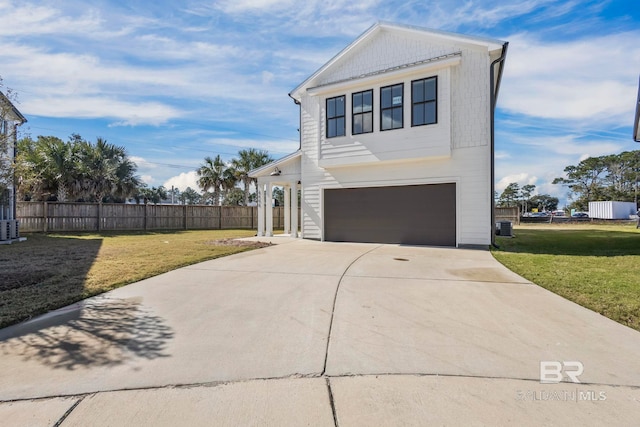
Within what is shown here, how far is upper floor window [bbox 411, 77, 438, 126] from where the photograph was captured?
1125 cm

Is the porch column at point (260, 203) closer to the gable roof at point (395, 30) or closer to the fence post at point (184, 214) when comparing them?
the gable roof at point (395, 30)

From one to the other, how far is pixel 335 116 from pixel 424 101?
347cm

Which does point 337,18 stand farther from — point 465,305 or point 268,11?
point 465,305

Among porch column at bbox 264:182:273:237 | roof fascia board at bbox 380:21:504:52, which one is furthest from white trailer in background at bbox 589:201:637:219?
porch column at bbox 264:182:273:237

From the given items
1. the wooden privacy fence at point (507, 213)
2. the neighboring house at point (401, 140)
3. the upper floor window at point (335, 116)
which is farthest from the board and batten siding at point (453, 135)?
the wooden privacy fence at point (507, 213)

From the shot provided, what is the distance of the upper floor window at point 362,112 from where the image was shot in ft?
40.6

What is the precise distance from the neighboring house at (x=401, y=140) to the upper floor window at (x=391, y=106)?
36 mm

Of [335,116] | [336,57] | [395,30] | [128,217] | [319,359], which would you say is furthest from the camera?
[128,217]

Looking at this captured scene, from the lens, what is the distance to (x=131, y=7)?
8.58 m

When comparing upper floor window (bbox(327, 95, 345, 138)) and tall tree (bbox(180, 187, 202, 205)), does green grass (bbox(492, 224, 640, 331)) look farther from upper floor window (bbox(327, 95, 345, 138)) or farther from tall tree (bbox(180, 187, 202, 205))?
tall tree (bbox(180, 187, 202, 205))

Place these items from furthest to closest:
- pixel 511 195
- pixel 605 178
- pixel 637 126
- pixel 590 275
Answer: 1. pixel 511 195
2. pixel 605 178
3. pixel 637 126
4. pixel 590 275

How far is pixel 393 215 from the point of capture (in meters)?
12.6

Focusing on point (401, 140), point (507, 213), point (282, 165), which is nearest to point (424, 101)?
point (401, 140)

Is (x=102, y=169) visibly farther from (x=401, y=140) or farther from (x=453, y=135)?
(x=453, y=135)
